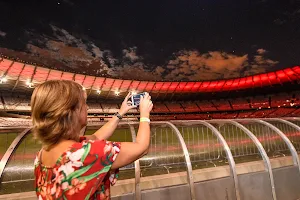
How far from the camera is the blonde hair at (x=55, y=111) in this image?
121cm

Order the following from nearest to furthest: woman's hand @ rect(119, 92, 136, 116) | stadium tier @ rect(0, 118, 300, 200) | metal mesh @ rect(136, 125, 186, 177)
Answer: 1. woman's hand @ rect(119, 92, 136, 116)
2. stadium tier @ rect(0, 118, 300, 200)
3. metal mesh @ rect(136, 125, 186, 177)

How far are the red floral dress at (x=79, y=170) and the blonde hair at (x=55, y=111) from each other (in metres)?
0.12

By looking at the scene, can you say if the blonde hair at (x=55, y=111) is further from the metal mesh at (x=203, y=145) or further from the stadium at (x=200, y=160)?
the metal mesh at (x=203, y=145)

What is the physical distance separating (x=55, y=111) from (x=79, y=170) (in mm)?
361

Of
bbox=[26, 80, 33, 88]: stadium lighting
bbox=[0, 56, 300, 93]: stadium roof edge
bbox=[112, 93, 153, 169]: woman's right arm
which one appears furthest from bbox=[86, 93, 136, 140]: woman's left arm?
bbox=[26, 80, 33, 88]: stadium lighting

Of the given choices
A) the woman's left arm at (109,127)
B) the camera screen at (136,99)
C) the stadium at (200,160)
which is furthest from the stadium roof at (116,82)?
the camera screen at (136,99)

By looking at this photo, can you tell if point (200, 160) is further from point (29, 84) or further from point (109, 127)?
point (29, 84)

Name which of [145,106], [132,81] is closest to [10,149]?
[145,106]

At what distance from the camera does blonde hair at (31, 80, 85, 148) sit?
1215 mm

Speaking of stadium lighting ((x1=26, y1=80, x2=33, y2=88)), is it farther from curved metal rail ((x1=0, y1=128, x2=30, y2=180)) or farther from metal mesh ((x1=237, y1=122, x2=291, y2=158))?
metal mesh ((x1=237, y1=122, x2=291, y2=158))

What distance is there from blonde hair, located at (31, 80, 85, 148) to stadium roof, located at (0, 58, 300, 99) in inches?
923

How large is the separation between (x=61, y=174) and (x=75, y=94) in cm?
46

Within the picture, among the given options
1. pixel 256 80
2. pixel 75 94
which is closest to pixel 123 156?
pixel 75 94

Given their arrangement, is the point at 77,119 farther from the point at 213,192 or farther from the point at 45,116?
the point at 213,192
